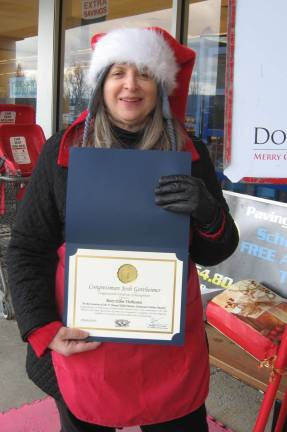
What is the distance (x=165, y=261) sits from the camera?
1.26m

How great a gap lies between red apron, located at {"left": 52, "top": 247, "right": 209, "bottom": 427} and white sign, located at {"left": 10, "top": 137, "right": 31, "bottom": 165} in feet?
7.56

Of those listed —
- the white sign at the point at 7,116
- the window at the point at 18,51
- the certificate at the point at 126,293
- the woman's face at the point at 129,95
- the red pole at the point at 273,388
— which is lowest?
the red pole at the point at 273,388

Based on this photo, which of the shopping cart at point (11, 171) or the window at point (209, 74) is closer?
the shopping cart at point (11, 171)

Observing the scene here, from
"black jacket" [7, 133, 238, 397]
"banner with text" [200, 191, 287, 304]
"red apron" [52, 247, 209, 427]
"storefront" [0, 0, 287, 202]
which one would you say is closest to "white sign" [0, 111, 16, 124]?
"storefront" [0, 0, 287, 202]

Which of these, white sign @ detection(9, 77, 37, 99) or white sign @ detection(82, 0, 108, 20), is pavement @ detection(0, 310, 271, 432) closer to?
white sign @ detection(9, 77, 37, 99)

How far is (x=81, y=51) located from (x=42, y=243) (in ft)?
13.4

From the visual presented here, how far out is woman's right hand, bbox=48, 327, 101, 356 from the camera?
4.19 ft

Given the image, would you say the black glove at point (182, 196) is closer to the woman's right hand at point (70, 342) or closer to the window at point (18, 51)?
the woman's right hand at point (70, 342)

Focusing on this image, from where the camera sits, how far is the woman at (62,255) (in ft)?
4.40

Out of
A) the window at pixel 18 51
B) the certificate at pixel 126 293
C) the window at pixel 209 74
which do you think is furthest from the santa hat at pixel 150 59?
the window at pixel 18 51

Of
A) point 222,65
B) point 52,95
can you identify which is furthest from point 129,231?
point 52,95

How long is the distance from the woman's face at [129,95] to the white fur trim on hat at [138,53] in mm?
23

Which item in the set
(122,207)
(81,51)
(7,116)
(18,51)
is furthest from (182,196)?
(18,51)

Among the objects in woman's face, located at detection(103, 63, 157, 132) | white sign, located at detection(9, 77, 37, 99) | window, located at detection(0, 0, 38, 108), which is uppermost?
window, located at detection(0, 0, 38, 108)
